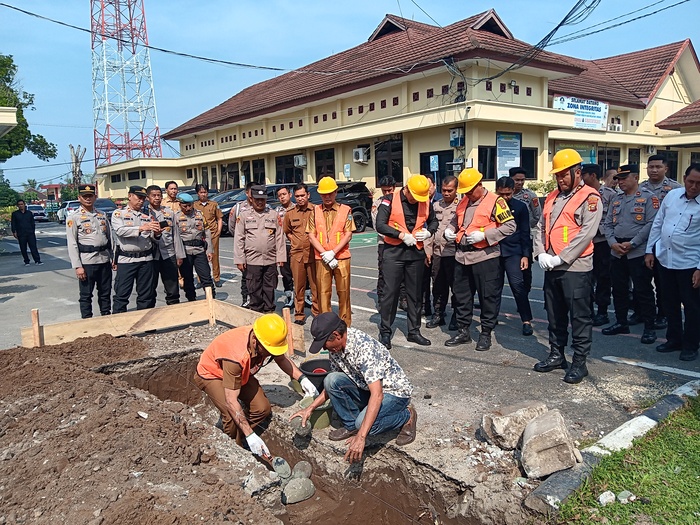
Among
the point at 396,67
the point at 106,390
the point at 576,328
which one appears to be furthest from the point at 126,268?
the point at 396,67

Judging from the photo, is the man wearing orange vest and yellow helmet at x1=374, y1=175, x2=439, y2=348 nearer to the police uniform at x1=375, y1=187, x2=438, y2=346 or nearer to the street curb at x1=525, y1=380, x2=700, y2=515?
the police uniform at x1=375, y1=187, x2=438, y2=346

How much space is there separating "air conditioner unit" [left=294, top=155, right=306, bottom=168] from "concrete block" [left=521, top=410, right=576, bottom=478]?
23.9 metres

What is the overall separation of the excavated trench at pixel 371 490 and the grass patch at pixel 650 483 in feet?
2.11

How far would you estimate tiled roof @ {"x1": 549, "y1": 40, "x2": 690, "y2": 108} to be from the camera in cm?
2545

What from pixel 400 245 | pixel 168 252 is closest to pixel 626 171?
pixel 400 245

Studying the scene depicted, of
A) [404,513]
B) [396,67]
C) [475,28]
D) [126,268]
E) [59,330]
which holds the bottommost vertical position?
[404,513]

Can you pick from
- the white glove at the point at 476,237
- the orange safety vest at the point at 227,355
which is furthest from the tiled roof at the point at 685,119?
the orange safety vest at the point at 227,355

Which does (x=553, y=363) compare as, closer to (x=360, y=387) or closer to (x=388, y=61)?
(x=360, y=387)

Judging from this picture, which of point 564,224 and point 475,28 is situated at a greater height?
point 475,28

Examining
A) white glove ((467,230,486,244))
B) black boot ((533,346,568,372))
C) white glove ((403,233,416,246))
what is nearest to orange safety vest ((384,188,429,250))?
white glove ((403,233,416,246))

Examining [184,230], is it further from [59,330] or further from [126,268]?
[59,330]

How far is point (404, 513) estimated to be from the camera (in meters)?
3.59

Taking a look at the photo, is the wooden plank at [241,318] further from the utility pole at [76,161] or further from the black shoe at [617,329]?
the utility pole at [76,161]

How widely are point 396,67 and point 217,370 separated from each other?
60.8 feet
